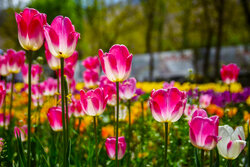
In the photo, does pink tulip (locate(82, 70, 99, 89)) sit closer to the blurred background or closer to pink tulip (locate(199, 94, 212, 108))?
pink tulip (locate(199, 94, 212, 108))

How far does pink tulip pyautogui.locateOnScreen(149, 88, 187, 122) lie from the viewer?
118 cm

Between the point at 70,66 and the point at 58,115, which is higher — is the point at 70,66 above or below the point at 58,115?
above

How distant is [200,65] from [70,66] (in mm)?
17973

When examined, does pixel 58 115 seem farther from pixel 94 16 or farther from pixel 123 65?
pixel 94 16

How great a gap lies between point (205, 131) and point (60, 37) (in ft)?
2.61

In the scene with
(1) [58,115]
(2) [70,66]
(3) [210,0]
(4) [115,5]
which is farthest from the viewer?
(4) [115,5]

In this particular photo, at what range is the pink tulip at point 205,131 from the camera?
107 centimetres

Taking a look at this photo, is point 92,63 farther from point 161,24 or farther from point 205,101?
point 161,24

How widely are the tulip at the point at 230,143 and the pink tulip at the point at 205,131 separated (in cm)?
12

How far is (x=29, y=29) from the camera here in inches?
48.5

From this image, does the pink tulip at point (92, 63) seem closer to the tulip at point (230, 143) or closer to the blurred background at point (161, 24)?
the tulip at point (230, 143)

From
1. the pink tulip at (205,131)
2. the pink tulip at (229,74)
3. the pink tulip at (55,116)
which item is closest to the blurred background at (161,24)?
the pink tulip at (229,74)

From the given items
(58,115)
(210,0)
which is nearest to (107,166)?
(58,115)

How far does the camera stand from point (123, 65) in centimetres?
131
